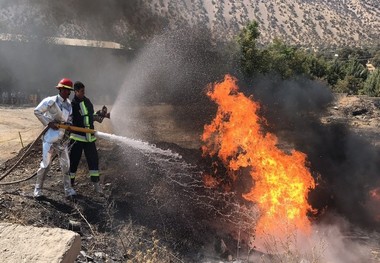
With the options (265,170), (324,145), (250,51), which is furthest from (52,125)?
(250,51)

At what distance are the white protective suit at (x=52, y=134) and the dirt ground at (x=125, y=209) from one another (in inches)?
19.5

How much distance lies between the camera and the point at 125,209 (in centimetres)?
622

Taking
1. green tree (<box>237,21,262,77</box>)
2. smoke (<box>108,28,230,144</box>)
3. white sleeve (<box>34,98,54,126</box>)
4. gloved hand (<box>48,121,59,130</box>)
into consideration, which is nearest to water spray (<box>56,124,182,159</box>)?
gloved hand (<box>48,121,59,130</box>)

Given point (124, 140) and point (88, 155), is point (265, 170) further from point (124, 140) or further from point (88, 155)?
point (88, 155)

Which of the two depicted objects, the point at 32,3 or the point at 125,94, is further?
the point at 125,94

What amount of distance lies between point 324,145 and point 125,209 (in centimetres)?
839

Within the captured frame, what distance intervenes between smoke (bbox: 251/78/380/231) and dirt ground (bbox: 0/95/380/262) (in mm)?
2101

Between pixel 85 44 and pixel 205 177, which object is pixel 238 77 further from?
pixel 205 177

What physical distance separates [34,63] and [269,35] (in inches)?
1162

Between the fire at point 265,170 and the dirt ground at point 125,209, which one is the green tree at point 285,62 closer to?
the fire at point 265,170

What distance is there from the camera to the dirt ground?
5.25 metres

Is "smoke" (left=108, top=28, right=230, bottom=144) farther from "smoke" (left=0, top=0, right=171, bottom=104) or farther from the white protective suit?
the white protective suit

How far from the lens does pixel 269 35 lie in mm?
41750

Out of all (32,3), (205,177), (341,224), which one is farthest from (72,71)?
(341,224)
